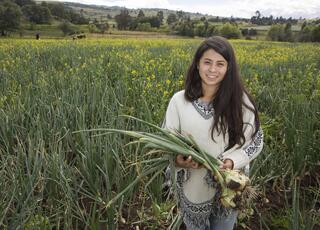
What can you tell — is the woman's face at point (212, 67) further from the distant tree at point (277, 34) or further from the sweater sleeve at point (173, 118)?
the distant tree at point (277, 34)

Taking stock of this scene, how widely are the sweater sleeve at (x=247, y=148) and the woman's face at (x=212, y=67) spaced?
226 millimetres

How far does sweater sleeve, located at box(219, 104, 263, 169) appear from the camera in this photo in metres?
1.53

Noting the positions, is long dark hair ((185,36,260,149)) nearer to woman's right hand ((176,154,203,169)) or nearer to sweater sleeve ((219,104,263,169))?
sweater sleeve ((219,104,263,169))

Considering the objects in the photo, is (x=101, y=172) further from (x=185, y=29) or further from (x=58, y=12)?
(x=58, y=12)

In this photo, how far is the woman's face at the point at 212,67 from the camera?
5.09 feet

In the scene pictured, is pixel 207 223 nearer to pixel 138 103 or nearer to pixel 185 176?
pixel 185 176

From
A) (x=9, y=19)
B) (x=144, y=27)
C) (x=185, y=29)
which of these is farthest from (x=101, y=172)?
(x=144, y=27)

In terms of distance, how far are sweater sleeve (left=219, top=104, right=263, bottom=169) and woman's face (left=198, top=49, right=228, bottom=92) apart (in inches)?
8.9

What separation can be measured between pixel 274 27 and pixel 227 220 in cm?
4225

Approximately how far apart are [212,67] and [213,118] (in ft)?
0.80

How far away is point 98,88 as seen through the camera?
336 cm

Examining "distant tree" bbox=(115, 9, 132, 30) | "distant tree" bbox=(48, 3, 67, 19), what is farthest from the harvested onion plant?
"distant tree" bbox=(115, 9, 132, 30)

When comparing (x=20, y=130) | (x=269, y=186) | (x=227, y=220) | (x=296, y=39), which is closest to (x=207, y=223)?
(x=227, y=220)

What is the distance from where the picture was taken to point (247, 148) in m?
1.59
